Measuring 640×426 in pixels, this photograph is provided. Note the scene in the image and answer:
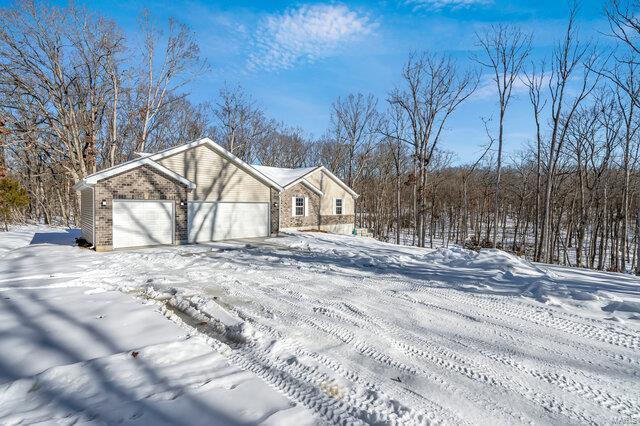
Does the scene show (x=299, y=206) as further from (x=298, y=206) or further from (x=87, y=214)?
(x=87, y=214)

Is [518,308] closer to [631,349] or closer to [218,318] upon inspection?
[631,349]

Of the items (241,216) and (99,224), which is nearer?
(99,224)

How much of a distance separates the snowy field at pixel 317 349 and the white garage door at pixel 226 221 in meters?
6.21

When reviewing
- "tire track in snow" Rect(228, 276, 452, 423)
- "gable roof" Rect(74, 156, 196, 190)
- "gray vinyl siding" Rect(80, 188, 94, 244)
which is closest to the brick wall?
"gable roof" Rect(74, 156, 196, 190)

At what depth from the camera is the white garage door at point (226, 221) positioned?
13141mm

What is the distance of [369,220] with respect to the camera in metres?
34.4

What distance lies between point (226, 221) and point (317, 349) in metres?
11.4

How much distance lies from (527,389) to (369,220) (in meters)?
31.9

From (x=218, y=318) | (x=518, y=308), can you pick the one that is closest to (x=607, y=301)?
(x=518, y=308)

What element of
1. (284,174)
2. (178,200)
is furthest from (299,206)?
(178,200)

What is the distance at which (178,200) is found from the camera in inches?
491

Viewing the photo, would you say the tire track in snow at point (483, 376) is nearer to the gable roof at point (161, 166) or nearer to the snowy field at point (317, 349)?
the snowy field at point (317, 349)

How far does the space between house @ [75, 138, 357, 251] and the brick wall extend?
412cm

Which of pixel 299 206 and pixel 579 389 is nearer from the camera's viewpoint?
pixel 579 389
